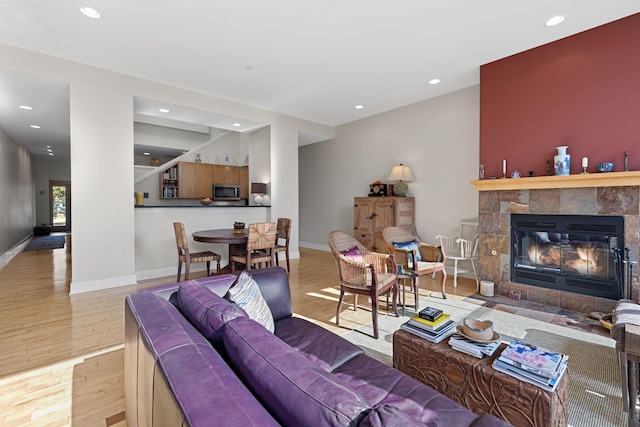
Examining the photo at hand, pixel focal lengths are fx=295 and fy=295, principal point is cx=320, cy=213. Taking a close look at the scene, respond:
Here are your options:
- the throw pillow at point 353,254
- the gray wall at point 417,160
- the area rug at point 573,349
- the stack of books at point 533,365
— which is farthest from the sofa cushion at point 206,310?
the gray wall at point 417,160

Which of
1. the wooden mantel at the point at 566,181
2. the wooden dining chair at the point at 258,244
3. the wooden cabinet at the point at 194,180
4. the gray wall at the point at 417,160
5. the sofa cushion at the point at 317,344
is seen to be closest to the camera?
the sofa cushion at the point at 317,344

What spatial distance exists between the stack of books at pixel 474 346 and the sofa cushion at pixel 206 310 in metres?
1.19

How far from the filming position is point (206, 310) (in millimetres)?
1307

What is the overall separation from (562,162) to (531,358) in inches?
111

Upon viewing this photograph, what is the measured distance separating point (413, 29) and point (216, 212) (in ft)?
13.7

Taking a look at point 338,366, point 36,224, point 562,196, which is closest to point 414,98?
point 562,196

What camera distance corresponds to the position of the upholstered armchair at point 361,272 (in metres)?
2.62

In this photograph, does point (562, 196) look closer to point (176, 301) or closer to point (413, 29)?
point (413, 29)

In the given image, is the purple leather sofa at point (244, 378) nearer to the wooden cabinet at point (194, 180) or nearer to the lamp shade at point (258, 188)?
the lamp shade at point (258, 188)

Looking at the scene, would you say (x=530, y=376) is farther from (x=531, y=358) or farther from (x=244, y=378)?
(x=244, y=378)

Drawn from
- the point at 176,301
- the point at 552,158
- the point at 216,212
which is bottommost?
the point at 176,301

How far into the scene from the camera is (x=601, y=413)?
1.70 m

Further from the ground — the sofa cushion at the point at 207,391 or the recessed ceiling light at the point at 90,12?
the recessed ceiling light at the point at 90,12

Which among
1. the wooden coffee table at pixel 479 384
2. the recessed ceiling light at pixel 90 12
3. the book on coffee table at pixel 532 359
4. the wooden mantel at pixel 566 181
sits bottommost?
the wooden coffee table at pixel 479 384
